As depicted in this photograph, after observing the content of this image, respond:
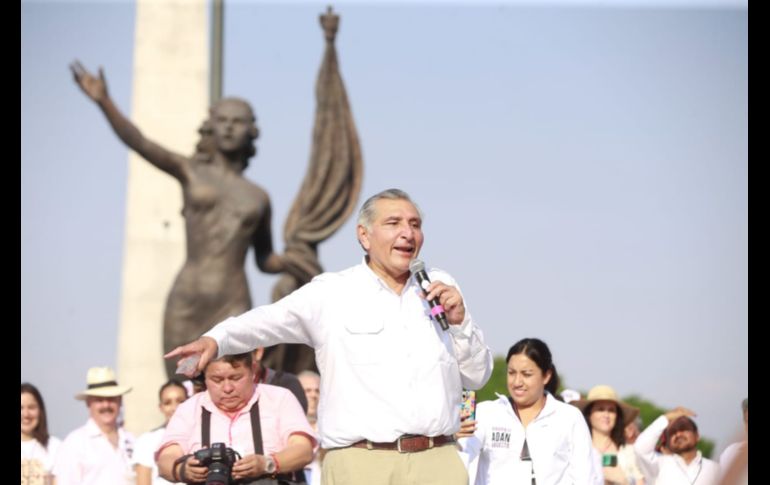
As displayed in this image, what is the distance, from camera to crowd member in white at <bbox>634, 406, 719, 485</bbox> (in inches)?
403

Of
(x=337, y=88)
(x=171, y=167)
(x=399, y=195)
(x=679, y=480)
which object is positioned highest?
(x=337, y=88)

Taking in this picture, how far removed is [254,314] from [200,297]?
33.9ft

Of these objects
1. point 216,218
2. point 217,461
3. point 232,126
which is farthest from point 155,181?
point 217,461

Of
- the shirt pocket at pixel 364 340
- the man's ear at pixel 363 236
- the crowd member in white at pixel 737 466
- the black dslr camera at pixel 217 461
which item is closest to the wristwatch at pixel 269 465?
the black dslr camera at pixel 217 461

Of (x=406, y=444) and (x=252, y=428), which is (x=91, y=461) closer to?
(x=252, y=428)

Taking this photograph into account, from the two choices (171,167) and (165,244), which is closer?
(171,167)

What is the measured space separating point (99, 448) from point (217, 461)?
386 centimetres

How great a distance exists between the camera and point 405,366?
639 cm

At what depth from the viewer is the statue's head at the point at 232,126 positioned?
1644cm

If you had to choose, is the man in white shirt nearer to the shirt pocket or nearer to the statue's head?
the shirt pocket

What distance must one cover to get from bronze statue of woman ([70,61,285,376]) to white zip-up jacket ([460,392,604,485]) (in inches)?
326

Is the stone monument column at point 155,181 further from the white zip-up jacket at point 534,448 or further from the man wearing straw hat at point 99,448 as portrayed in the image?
the white zip-up jacket at point 534,448
